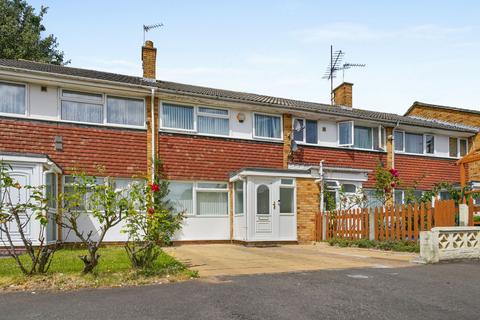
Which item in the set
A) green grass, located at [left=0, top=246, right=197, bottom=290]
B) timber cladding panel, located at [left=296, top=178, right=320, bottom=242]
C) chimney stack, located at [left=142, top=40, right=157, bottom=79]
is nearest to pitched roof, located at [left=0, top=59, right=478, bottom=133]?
chimney stack, located at [left=142, top=40, right=157, bottom=79]

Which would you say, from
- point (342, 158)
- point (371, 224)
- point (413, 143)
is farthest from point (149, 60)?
point (413, 143)

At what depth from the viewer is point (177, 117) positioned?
1579 centimetres

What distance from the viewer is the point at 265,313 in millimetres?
5039

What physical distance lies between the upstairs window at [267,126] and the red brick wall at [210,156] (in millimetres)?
348

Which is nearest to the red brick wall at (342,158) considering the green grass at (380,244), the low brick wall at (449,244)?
the green grass at (380,244)

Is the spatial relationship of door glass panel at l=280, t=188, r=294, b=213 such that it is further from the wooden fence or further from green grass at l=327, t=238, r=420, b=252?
green grass at l=327, t=238, r=420, b=252

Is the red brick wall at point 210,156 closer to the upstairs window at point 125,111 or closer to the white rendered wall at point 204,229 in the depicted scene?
the upstairs window at point 125,111

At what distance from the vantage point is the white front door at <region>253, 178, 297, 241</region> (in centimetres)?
1500

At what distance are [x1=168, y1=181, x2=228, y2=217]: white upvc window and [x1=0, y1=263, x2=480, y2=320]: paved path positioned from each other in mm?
8299

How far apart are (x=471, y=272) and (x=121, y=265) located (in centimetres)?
622

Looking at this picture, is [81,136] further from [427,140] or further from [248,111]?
[427,140]

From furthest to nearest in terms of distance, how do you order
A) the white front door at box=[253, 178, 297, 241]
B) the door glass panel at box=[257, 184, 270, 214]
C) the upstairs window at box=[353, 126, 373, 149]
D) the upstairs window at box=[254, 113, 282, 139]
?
the upstairs window at box=[353, 126, 373, 149]
the upstairs window at box=[254, 113, 282, 139]
the door glass panel at box=[257, 184, 270, 214]
the white front door at box=[253, 178, 297, 241]

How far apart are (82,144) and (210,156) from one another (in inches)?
168

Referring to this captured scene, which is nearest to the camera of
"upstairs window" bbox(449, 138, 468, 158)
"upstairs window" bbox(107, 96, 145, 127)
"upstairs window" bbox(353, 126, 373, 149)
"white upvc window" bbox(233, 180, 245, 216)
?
"upstairs window" bbox(107, 96, 145, 127)
